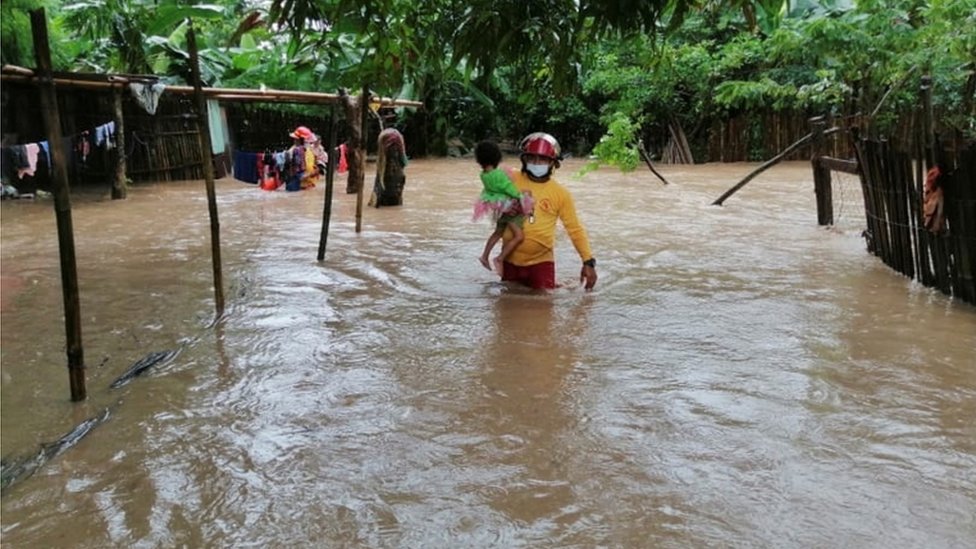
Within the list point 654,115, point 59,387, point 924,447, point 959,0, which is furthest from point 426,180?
point 924,447

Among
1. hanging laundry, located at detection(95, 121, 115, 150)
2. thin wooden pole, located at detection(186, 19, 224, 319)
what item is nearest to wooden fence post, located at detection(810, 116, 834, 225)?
thin wooden pole, located at detection(186, 19, 224, 319)

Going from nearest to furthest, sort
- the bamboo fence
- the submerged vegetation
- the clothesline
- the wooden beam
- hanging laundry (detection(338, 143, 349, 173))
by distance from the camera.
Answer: the submerged vegetation
the bamboo fence
the wooden beam
the clothesline
hanging laundry (detection(338, 143, 349, 173))

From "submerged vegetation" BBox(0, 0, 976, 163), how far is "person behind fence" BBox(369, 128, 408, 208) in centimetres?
110

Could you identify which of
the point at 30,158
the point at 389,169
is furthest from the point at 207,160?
the point at 30,158

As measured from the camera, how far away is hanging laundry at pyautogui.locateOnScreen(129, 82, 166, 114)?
12.9 meters

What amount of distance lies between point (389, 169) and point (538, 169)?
654cm

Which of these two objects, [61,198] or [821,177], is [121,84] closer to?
[61,198]

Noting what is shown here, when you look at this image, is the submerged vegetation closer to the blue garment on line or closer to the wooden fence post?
the wooden fence post

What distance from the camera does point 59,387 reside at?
4.18 meters

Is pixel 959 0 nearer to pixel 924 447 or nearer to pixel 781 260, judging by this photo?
pixel 781 260

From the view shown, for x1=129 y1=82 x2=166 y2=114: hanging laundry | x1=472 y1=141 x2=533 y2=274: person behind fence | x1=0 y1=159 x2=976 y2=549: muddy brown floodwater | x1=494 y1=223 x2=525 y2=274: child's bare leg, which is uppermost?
x1=129 y1=82 x2=166 y2=114: hanging laundry

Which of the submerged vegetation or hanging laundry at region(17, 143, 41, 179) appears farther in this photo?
hanging laundry at region(17, 143, 41, 179)

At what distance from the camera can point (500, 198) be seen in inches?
234

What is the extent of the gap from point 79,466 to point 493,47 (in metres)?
2.45
